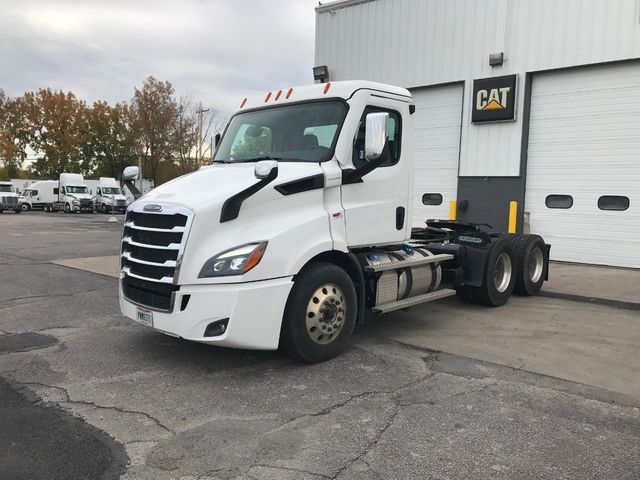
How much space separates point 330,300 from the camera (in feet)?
16.9

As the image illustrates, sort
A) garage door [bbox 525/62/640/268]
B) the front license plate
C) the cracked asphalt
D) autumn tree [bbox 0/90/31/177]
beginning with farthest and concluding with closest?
1. autumn tree [bbox 0/90/31/177]
2. garage door [bbox 525/62/640/268]
3. the front license plate
4. the cracked asphalt

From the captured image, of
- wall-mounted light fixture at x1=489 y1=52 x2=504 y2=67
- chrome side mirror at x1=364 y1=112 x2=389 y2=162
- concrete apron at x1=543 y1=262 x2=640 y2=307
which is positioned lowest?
concrete apron at x1=543 y1=262 x2=640 y2=307

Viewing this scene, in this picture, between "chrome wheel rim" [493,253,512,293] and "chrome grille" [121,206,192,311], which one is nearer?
"chrome grille" [121,206,192,311]

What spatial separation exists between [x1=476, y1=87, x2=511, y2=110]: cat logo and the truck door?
26.7 ft

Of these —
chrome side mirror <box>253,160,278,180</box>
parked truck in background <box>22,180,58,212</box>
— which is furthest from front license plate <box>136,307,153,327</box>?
parked truck in background <box>22,180,58,212</box>

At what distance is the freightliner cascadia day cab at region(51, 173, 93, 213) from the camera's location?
42469 millimetres

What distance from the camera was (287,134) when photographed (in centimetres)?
572

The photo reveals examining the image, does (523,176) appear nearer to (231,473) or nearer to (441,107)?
(441,107)

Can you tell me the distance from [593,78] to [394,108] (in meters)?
8.39

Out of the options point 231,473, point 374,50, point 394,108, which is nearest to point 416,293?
point 394,108

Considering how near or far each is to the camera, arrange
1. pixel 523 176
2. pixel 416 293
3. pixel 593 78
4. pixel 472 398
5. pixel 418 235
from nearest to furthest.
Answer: pixel 472 398
pixel 416 293
pixel 418 235
pixel 593 78
pixel 523 176

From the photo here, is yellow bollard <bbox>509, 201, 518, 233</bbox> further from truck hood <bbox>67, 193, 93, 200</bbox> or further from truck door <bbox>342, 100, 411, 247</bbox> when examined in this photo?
truck hood <bbox>67, 193, 93, 200</bbox>

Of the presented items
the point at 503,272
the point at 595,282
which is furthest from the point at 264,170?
the point at 595,282

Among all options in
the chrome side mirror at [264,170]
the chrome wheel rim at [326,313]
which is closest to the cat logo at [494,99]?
the chrome wheel rim at [326,313]
